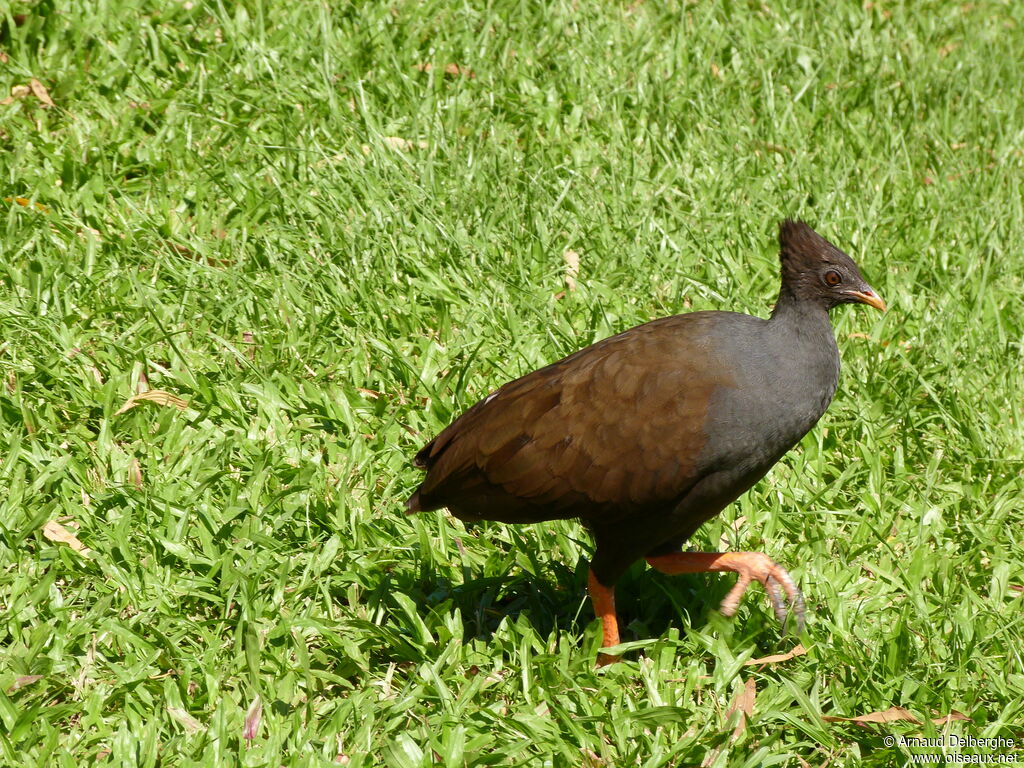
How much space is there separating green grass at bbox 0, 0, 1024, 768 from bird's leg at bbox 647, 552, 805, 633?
129 mm

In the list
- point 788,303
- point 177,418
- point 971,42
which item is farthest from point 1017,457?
point 971,42

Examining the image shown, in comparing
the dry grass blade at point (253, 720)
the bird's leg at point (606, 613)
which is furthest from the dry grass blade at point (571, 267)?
the dry grass blade at point (253, 720)

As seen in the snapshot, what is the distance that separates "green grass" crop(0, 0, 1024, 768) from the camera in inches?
157

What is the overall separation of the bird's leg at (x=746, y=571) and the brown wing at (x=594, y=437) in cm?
53

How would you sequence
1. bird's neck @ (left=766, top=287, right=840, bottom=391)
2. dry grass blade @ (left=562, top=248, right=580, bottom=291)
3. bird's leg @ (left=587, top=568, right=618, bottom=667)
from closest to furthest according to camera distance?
bird's neck @ (left=766, top=287, right=840, bottom=391) < bird's leg @ (left=587, top=568, right=618, bottom=667) < dry grass blade @ (left=562, top=248, right=580, bottom=291)

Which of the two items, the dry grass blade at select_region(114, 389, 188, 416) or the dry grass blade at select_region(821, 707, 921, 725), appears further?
the dry grass blade at select_region(114, 389, 188, 416)

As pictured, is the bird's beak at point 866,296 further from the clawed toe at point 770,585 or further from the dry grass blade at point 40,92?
the dry grass blade at point 40,92

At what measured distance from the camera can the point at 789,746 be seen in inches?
154

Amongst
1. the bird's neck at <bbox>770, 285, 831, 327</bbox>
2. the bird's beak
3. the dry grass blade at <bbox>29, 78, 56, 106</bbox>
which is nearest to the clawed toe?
the bird's neck at <bbox>770, 285, 831, 327</bbox>

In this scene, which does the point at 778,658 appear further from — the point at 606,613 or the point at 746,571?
the point at 606,613

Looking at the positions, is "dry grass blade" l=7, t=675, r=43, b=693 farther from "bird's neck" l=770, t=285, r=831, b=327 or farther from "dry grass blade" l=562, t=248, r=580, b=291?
"dry grass blade" l=562, t=248, r=580, b=291

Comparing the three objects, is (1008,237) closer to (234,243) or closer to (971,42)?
(971,42)

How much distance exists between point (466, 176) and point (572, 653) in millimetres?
2977

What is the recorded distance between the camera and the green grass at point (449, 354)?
13.1 ft
